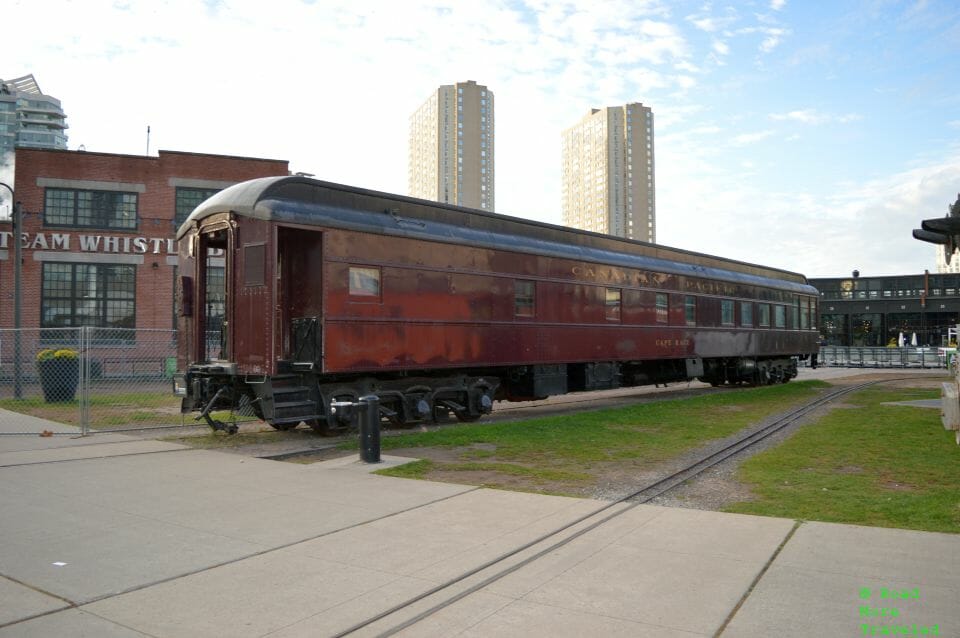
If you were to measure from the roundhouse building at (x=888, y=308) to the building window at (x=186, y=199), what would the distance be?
51.4 m

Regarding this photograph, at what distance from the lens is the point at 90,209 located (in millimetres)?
27078

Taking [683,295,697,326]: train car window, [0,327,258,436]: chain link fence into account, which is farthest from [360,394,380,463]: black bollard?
[683,295,697,326]: train car window

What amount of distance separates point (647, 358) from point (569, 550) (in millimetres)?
13258

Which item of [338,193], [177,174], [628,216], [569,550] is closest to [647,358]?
[338,193]

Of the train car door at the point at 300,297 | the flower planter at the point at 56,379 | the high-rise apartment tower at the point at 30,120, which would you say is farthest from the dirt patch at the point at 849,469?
the high-rise apartment tower at the point at 30,120

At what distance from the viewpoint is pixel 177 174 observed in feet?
91.9

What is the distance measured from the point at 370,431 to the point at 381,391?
307cm

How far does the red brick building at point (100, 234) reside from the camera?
26.2 metres

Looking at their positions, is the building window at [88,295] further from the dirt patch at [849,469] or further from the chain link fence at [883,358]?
the chain link fence at [883,358]

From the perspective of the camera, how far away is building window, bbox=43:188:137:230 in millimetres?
26688

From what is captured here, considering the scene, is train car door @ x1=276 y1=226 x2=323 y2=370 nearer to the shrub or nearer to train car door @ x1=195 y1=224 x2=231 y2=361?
train car door @ x1=195 y1=224 x2=231 y2=361

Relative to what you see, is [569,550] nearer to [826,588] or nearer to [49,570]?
[826,588]

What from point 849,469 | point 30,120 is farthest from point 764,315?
point 30,120

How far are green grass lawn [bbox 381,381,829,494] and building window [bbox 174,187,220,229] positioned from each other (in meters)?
20.3
